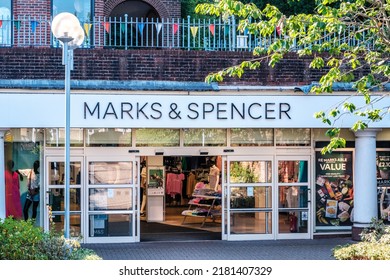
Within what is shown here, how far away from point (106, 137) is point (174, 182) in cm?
783

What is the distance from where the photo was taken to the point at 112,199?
60.5ft

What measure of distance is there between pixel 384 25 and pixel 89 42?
7403 millimetres

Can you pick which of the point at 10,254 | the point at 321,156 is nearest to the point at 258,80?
the point at 321,156

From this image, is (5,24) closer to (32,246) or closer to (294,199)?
(294,199)

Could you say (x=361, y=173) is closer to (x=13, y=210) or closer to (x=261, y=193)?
(x=261, y=193)

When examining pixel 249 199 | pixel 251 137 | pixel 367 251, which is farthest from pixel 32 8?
pixel 367 251

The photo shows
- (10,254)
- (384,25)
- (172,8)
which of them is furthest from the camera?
(172,8)

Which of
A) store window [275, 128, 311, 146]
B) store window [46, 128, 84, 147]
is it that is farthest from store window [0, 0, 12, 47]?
store window [275, 128, 311, 146]

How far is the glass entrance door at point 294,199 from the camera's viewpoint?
62.4ft

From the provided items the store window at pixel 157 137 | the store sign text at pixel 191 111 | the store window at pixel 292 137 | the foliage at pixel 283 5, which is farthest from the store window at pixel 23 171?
the foliage at pixel 283 5

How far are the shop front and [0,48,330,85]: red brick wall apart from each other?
0.59 metres

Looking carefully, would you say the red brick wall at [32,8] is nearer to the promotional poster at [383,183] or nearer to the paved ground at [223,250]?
the paved ground at [223,250]

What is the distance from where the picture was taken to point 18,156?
18.2m

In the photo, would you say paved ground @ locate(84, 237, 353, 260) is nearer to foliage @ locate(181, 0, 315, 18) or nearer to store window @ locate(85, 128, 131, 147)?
store window @ locate(85, 128, 131, 147)
